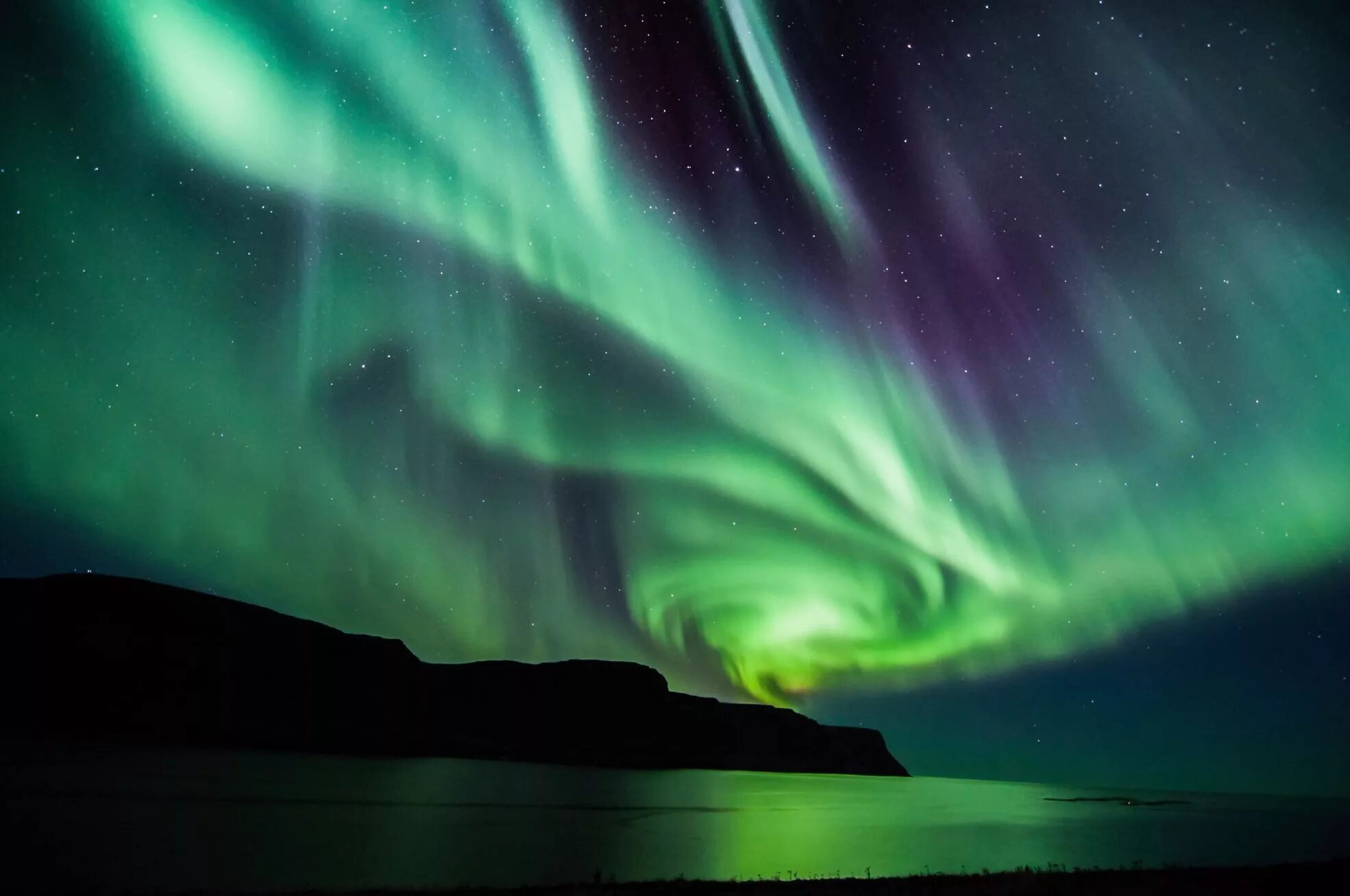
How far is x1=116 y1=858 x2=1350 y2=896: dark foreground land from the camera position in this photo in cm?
1429

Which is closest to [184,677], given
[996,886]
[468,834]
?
[468,834]

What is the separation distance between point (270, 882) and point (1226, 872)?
24.4 m

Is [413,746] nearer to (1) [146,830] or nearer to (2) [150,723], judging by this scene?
(2) [150,723]

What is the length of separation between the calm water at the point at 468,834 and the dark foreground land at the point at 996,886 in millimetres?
6019

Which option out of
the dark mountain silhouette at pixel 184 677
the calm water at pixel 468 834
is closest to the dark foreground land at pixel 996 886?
the calm water at pixel 468 834

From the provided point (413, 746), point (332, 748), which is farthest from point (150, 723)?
point (413, 746)

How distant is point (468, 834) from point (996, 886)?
74.1 feet

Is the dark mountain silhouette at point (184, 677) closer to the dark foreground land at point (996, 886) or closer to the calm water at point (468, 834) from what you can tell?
the calm water at point (468, 834)

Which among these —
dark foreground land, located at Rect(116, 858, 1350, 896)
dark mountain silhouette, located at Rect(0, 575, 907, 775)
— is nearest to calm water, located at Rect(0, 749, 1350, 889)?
dark foreground land, located at Rect(116, 858, 1350, 896)

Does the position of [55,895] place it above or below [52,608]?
above

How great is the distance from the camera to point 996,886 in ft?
54.4

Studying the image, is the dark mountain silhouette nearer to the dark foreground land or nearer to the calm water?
the calm water

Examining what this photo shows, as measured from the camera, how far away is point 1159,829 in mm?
61750

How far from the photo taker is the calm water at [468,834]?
19.9 meters
